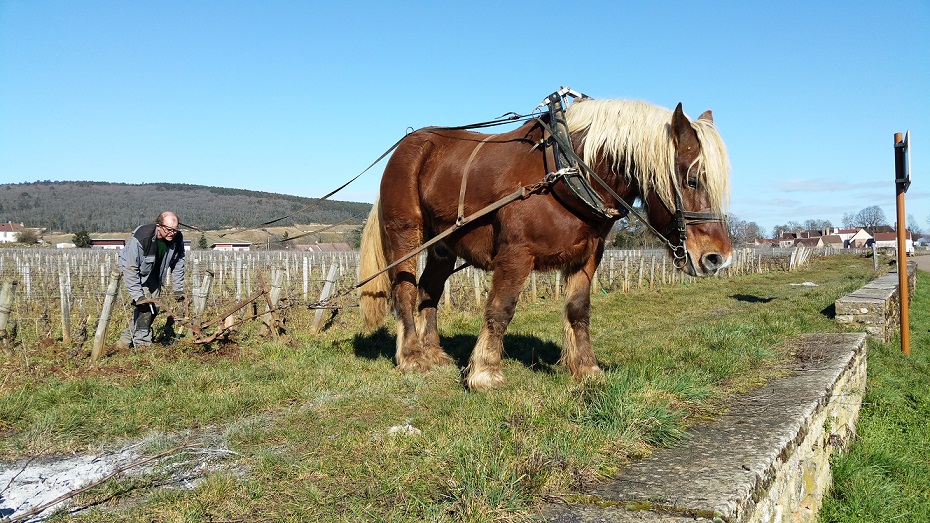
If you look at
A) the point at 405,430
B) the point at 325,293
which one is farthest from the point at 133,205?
the point at 405,430

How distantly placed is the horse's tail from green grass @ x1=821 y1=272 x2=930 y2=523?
412cm

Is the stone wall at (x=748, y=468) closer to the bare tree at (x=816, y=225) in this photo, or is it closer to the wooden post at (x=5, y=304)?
the wooden post at (x=5, y=304)

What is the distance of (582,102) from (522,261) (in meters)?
1.39

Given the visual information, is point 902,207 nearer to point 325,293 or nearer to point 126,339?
point 325,293

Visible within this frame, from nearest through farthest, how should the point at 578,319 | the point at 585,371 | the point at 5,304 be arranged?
1. the point at 585,371
2. the point at 578,319
3. the point at 5,304

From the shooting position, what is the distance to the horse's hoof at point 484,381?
4547mm

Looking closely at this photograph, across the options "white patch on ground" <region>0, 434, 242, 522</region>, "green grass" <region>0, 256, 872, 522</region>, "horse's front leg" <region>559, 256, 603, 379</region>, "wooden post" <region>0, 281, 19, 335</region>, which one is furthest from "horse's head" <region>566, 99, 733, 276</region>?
"wooden post" <region>0, 281, 19, 335</region>

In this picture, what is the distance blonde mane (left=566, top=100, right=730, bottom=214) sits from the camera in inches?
160

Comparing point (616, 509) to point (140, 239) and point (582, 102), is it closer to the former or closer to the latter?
point (582, 102)

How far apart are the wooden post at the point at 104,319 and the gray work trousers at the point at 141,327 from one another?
24cm

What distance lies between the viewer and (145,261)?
22.1 ft

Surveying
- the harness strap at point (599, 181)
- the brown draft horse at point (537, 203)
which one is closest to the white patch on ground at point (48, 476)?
the brown draft horse at point (537, 203)

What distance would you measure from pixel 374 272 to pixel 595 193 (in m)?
2.79

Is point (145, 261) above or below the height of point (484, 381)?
above
